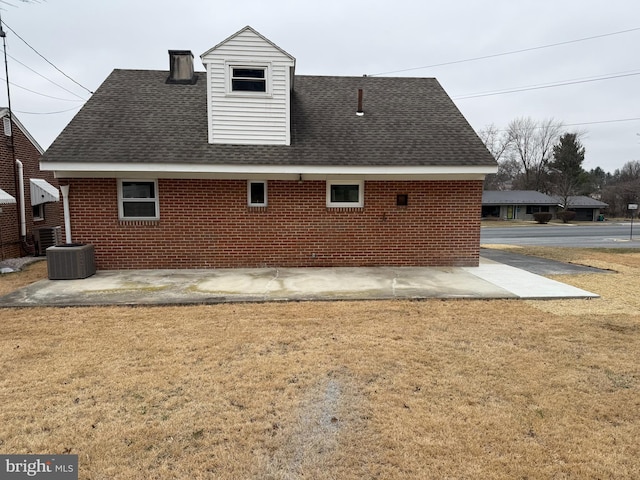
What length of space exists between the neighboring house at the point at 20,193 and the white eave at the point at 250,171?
4.16 meters

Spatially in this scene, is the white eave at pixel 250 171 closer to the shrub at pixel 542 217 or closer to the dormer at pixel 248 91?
the dormer at pixel 248 91

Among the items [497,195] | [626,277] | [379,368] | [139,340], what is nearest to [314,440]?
[379,368]

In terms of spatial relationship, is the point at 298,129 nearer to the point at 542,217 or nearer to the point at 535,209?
the point at 542,217

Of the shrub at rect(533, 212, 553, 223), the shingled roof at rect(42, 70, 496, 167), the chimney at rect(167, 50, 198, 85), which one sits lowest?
the shrub at rect(533, 212, 553, 223)

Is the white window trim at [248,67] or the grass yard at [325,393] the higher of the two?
the white window trim at [248,67]

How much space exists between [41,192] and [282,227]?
10.4 metres

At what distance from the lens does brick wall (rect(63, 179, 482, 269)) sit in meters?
9.20

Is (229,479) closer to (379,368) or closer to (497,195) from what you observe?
(379,368)

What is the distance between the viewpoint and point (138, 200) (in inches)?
364

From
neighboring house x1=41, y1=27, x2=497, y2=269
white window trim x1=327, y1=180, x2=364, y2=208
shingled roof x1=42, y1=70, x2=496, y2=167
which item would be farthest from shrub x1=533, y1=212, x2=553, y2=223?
white window trim x1=327, y1=180, x2=364, y2=208

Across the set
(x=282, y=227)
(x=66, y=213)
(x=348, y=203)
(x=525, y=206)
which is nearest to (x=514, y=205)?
(x=525, y=206)

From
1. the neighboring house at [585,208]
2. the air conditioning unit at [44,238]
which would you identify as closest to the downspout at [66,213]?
the air conditioning unit at [44,238]

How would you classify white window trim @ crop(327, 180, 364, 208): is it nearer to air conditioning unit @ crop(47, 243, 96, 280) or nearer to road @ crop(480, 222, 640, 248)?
air conditioning unit @ crop(47, 243, 96, 280)

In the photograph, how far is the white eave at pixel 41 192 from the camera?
13788 millimetres
